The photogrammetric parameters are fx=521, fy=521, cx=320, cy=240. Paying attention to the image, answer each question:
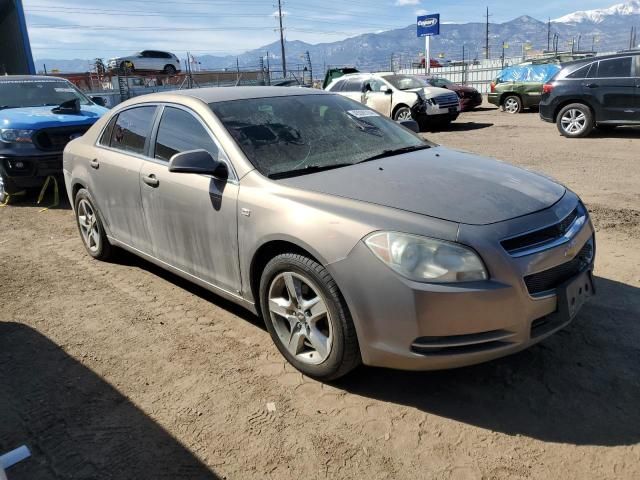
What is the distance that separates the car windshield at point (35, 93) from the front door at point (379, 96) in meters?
8.04

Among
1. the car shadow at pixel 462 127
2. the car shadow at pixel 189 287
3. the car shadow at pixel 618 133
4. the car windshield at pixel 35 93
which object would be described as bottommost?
the car shadow at pixel 189 287

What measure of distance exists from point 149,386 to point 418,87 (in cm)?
1378

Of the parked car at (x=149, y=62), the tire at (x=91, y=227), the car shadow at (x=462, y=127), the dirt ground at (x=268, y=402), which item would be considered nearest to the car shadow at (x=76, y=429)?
the dirt ground at (x=268, y=402)

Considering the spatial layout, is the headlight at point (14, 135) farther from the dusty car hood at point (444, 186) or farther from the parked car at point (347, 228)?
the dusty car hood at point (444, 186)

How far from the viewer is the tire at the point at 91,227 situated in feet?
15.9

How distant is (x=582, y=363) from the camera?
2.98 meters

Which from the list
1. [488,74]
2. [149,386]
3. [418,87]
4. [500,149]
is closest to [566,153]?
[500,149]

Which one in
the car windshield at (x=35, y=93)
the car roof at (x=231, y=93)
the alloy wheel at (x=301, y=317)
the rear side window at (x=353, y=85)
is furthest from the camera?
the rear side window at (x=353, y=85)

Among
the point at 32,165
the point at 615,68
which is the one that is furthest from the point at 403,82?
the point at 32,165

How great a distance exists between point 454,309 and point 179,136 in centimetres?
232

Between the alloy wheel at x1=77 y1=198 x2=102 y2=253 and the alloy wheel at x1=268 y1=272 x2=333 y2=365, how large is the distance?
264cm

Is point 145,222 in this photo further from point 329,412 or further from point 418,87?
point 418,87

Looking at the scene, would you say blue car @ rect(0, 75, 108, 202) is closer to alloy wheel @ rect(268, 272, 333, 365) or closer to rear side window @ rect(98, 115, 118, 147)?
rear side window @ rect(98, 115, 118, 147)

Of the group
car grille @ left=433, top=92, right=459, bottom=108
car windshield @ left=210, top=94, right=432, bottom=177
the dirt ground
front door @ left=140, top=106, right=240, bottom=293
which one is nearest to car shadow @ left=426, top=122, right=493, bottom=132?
car grille @ left=433, top=92, right=459, bottom=108
